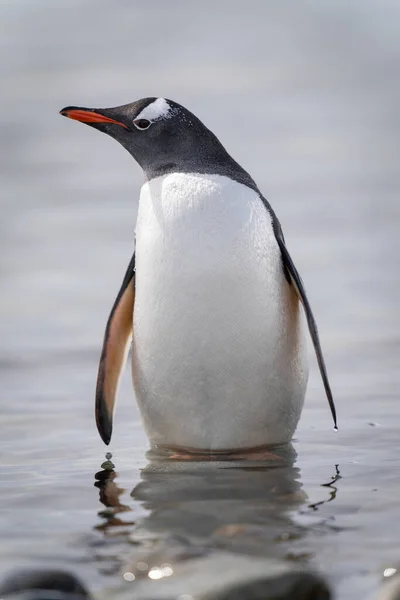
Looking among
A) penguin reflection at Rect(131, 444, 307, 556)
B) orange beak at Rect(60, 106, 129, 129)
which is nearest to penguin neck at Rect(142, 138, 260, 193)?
orange beak at Rect(60, 106, 129, 129)

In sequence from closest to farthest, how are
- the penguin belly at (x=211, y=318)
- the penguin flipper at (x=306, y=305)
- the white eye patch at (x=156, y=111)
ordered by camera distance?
the penguin belly at (x=211, y=318)
the penguin flipper at (x=306, y=305)
the white eye patch at (x=156, y=111)

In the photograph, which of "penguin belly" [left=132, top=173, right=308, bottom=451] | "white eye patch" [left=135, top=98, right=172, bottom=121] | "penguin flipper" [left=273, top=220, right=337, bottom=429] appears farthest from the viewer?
"white eye patch" [left=135, top=98, right=172, bottom=121]

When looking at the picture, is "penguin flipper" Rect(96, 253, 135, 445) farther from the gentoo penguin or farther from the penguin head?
the penguin head

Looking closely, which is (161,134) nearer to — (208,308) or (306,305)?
(208,308)

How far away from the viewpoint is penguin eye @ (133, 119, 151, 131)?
14.3ft

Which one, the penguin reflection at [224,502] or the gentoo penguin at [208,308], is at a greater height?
the gentoo penguin at [208,308]

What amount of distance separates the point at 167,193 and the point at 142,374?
70cm

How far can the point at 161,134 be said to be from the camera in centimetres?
429

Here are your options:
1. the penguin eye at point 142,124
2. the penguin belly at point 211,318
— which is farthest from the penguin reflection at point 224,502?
the penguin eye at point 142,124

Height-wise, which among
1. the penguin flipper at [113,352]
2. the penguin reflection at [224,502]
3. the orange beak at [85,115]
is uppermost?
the orange beak at [85,115]

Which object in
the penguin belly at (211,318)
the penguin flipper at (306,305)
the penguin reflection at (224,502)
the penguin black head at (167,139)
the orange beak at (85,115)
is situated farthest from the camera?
the orange beak at (85,115)

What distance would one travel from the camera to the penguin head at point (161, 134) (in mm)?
4219

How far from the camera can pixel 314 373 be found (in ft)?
20.7

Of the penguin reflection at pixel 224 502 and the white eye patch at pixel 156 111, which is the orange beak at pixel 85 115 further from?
the penguin reflection at pixel 224 502
